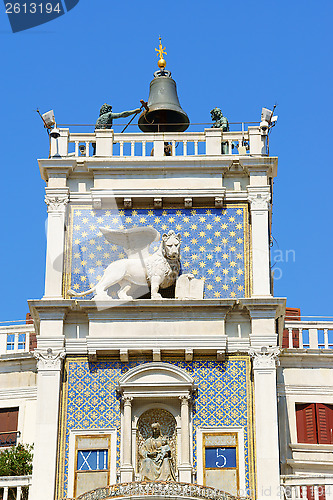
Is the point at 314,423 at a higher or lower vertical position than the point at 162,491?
higher

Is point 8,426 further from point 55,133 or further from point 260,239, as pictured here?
point 260,239

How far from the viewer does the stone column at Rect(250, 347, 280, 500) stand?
30156 mm

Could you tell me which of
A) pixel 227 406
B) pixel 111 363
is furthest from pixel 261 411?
pixel 111 363

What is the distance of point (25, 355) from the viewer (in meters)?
34.1

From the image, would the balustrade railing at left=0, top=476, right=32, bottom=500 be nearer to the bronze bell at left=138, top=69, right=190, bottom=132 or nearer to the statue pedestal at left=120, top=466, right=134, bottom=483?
the statue pedestal at left=120, top=466, right=134, bottom=483

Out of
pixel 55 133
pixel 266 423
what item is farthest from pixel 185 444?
pixel 55 133

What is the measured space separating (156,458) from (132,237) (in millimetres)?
5982

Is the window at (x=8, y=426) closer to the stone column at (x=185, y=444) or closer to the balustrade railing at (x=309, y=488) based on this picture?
the stone column at (x=185, y=444)

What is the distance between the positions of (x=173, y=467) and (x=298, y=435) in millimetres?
4273

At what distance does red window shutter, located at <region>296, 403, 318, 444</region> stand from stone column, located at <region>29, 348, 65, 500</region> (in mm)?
6435

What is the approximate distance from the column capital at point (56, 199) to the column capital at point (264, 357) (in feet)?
20.6

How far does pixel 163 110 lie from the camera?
3688cm

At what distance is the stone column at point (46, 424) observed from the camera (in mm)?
30188

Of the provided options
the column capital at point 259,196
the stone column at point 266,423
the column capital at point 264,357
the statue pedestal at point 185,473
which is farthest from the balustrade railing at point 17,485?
the column capital at point 259,196
